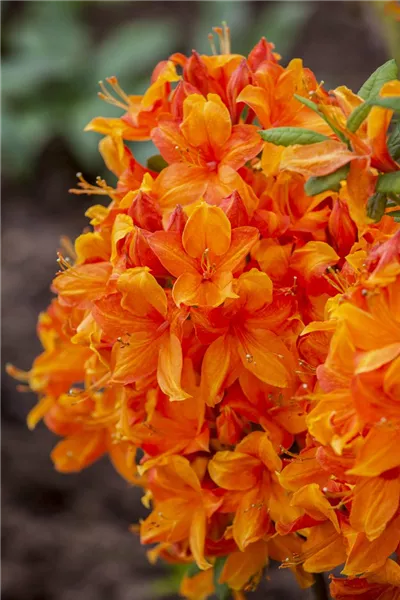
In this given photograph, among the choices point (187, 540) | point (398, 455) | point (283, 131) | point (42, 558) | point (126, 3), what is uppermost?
point (283, 131)

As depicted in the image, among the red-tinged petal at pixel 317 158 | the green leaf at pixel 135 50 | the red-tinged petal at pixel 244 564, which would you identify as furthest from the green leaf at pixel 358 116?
the green leaf at pixel 135 50

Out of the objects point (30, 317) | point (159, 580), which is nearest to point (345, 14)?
point (30, 317)

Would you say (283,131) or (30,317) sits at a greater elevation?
(283,131)

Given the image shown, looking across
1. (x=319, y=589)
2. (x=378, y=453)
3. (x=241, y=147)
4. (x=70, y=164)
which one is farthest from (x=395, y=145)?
(x=70, y=164)

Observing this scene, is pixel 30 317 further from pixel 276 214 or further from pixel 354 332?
pixel 354 332

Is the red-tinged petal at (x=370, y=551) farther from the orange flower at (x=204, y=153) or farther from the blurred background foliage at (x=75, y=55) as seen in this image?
the blurred background foliage at (x=75, y=55)

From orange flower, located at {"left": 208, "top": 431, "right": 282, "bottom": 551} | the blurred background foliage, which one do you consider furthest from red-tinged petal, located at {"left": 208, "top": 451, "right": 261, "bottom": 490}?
the blurred background foliage

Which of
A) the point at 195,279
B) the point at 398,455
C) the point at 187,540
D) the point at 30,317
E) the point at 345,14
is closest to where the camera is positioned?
the point at 398,455

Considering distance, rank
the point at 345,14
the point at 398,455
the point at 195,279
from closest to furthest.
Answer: the point at 398,455 < the point at 195,279 < the point at 345,14
